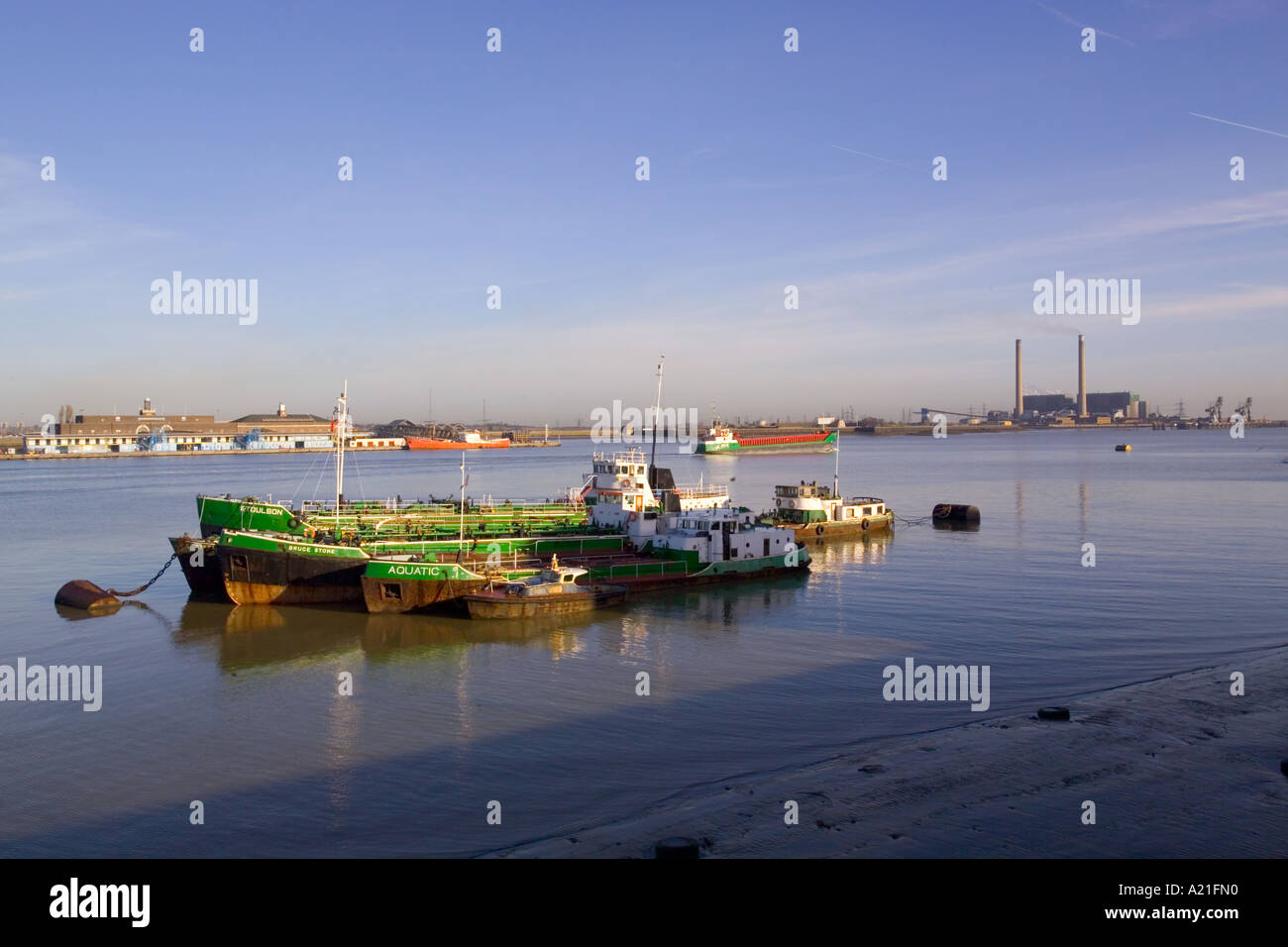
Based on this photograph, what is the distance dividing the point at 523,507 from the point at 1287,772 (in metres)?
33.6

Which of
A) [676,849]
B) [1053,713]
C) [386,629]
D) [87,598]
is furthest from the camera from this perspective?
[87,598]

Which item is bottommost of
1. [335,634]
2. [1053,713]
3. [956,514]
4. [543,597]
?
[335,634]

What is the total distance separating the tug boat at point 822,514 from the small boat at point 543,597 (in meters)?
20.5

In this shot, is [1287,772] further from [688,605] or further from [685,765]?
[688,605]

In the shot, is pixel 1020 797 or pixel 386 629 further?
pixel 386 629

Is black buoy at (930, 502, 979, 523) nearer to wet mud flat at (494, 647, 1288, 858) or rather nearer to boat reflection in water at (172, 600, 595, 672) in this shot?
boat reflection in water at (172, 600, 595, 672)

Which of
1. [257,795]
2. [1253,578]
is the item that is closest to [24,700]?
[257,795]

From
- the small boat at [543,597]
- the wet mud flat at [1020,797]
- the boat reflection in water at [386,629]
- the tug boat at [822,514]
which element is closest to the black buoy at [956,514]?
the tug boat at [822,514]

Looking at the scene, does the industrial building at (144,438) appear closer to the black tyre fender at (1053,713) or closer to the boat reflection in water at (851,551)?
the boat reflection in water at (851,551)

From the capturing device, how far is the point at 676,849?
1137 centimetres

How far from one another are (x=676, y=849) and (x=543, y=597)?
17.8 metres

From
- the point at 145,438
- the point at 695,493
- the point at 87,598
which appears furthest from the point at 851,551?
the point at 145,438

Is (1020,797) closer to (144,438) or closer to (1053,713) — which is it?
(1053,713)

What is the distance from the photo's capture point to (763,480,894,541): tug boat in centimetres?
5066
